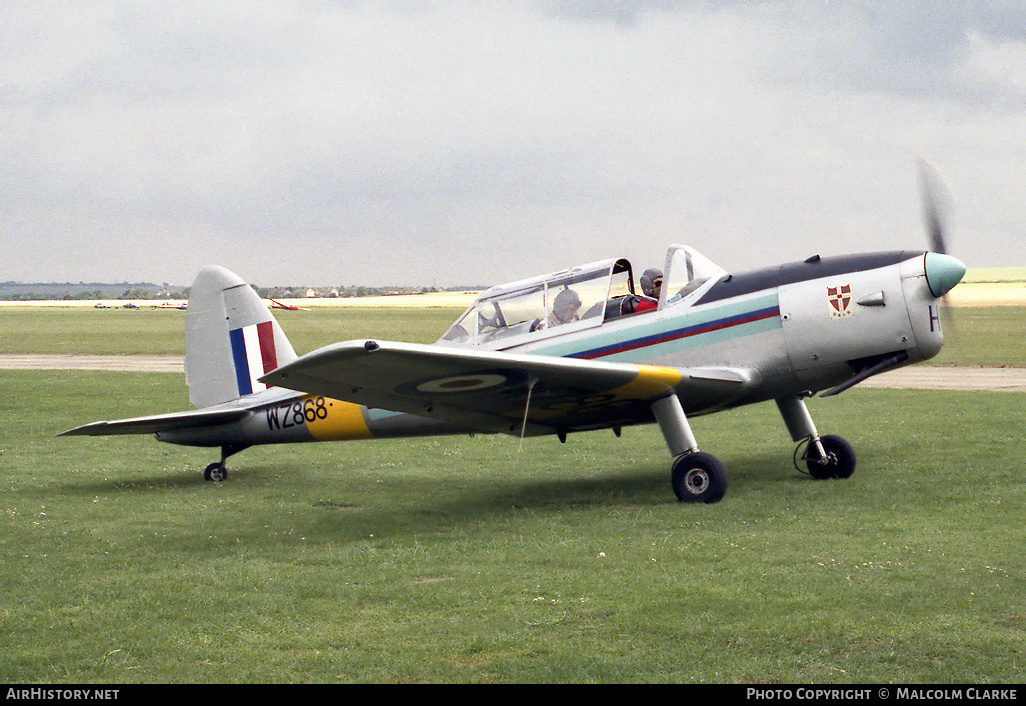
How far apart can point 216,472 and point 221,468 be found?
0.07 meters

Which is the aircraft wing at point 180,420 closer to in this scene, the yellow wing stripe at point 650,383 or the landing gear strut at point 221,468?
the landing gear strut at point 221,468

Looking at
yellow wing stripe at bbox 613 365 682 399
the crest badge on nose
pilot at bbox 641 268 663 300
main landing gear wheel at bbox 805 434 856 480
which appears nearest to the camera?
yellow wing stripe at bbox 613 365 682 399

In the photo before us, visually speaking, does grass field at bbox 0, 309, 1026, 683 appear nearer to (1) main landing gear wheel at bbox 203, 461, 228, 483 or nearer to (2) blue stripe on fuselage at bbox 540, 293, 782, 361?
(1) main landing gear wheel at bbox 203, 461, 228, 483

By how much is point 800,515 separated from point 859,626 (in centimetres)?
320

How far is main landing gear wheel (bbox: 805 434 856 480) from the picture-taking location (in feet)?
34.6

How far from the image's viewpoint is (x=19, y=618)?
6156 millimetres

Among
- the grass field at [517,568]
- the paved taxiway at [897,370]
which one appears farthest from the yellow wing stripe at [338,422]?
the paved taxiway at [897,370]

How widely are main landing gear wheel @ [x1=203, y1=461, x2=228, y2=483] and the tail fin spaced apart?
781mm

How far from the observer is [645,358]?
10.1 metres

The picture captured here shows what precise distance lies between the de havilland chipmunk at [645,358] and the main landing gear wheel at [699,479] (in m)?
0.01

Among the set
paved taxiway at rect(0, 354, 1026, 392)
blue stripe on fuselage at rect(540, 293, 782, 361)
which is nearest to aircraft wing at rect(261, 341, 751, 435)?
blue stripe on fuselage at rect(540, 293, 782, 361)

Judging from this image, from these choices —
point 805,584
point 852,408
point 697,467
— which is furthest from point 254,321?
point 852,408

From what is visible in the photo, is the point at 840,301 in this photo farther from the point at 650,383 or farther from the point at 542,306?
the point at 542,306
